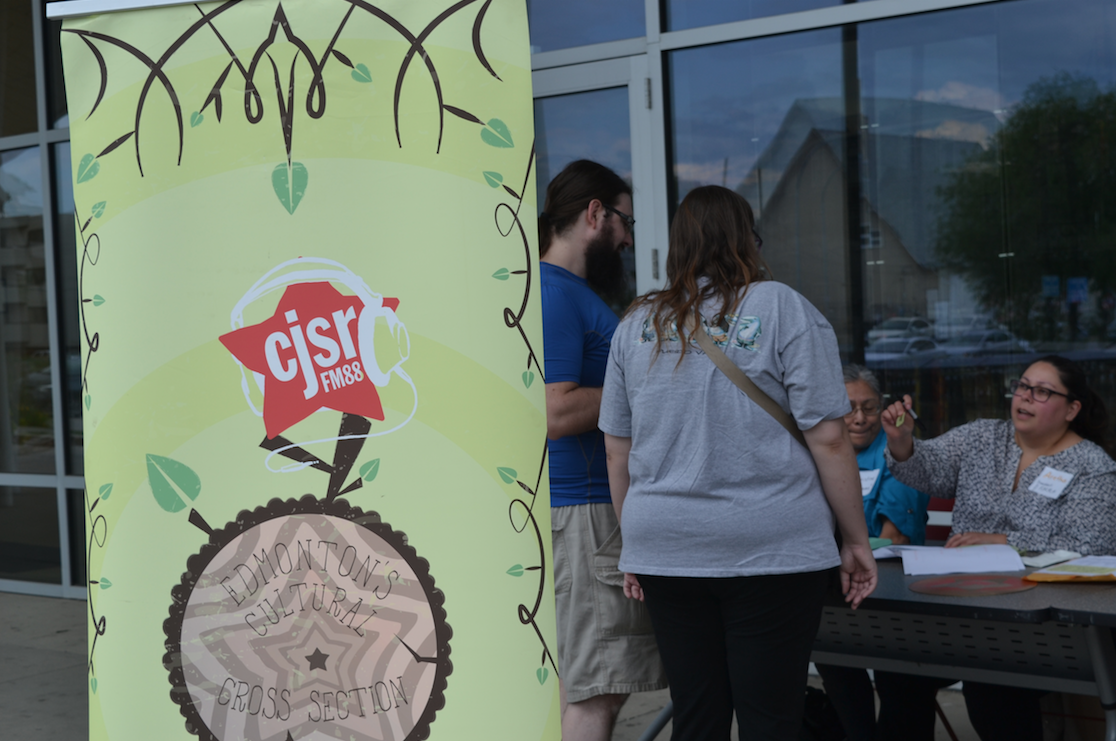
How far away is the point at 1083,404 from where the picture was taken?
2.79m

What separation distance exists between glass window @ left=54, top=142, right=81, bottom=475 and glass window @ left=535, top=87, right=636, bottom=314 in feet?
10.9

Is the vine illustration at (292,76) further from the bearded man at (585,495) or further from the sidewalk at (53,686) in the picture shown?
the sidewalk at (53,686)

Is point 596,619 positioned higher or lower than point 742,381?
lower

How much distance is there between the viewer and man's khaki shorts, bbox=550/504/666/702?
2213mm

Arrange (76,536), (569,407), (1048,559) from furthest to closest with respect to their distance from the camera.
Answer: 1. (76,536)
2. (1048,559)
3. (569,407)

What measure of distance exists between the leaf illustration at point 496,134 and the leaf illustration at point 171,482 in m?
0.69

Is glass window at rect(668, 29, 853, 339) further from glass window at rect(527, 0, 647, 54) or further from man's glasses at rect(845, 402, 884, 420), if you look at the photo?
man's glasses at rect(845, 402, 884, 420)

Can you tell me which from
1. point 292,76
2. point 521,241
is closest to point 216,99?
point 292,76

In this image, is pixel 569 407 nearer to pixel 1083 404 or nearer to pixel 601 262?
pixel 601 262

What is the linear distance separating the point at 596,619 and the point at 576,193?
3.18ft

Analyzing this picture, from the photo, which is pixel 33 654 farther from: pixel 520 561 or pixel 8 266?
pixel 520 561

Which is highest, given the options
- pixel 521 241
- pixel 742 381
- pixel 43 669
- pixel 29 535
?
pixel 521 241

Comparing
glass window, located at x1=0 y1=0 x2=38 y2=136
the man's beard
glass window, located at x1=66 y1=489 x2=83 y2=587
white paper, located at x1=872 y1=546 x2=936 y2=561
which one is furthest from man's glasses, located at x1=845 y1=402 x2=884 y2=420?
glass window, located at x1=0 y1=0 x2=38 y2=136

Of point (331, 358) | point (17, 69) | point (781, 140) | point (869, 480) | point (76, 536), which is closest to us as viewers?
point (331, 358)
